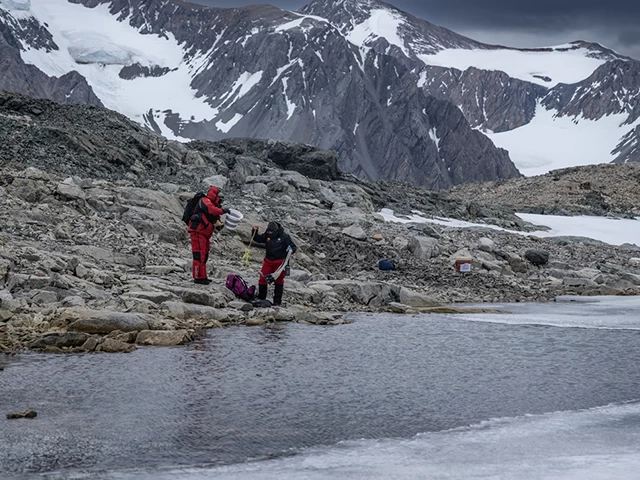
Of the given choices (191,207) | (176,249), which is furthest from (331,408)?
(176,249)

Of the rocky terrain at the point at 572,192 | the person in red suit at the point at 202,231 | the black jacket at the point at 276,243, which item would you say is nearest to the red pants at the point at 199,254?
the person in red suit at the point at 202,231

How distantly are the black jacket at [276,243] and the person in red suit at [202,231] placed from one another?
961mm

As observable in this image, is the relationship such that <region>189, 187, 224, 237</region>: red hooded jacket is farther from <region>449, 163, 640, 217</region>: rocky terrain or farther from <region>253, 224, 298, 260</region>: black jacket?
<region>449, 163, 640, 217</region>: rocky terrain

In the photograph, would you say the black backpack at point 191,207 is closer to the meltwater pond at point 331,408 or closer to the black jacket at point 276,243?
the black jacket at point 276,243

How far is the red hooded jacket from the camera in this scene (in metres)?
15.7

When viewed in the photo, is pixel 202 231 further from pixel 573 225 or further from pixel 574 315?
pixel 573 225

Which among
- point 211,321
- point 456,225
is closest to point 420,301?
point 211,321

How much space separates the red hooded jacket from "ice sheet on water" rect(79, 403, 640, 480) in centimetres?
894

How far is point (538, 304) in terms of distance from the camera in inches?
770

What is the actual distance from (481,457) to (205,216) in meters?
10.1

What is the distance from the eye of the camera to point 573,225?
1697 inches

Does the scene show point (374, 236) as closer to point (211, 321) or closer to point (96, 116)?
point (211, 321)

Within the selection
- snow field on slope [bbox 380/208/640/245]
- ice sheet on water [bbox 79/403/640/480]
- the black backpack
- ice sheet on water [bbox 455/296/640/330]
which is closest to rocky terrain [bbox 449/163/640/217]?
snow field on slope [bbox 380/208/640/245]

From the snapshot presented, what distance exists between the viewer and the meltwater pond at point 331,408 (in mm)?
6395
